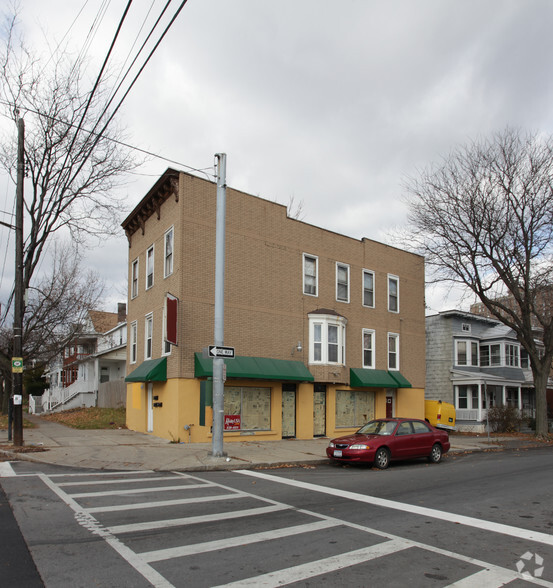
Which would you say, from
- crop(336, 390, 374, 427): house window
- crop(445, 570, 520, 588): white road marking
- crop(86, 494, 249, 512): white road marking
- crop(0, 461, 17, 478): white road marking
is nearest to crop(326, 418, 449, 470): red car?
crop(86, 494, 249, 512): white road marking

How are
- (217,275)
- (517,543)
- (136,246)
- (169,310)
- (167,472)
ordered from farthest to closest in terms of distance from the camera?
1. (136,246)
2. (169,310)
3. (217,275)
4. (167,472)
5. (517,543)

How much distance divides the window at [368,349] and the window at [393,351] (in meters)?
1.43

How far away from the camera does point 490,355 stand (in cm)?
3638

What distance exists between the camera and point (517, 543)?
22.0 feet

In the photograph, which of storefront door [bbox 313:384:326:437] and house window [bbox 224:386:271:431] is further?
storefront door [bbox 313:384:326:437]

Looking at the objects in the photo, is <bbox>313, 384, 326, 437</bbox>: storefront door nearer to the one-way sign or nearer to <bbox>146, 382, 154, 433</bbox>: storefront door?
<bbox>146, 382, 154, 433</bbox>: storefront door

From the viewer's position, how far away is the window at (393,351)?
25875 mm

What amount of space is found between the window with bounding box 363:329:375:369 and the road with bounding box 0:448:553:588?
41.3 ft

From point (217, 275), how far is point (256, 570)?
9786 millimetres

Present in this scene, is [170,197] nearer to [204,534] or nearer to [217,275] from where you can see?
[217,275]

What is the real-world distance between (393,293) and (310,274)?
19.4 feet

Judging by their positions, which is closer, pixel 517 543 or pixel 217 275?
pixel 517 543

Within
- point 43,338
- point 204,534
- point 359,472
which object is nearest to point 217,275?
point 359,472

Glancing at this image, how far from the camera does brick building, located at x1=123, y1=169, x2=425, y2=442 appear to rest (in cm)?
1875
